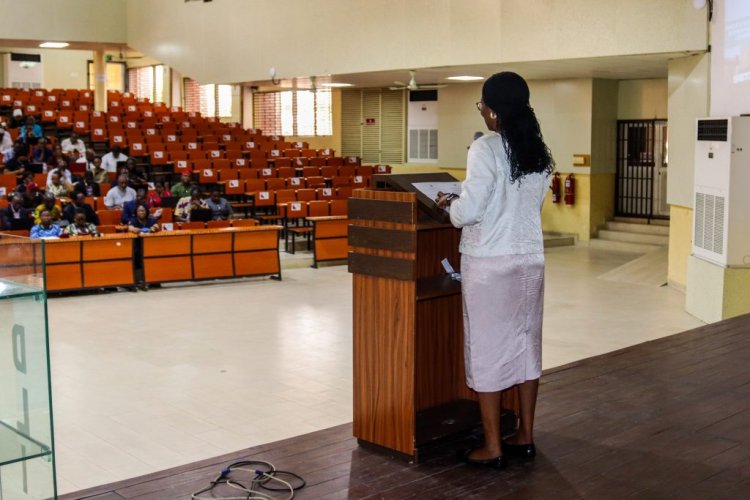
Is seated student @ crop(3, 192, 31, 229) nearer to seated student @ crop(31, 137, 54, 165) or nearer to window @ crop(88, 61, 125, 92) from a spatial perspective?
seated student @ crop(31, 137, 54, 165)

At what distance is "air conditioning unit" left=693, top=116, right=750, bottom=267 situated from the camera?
27.0 feet

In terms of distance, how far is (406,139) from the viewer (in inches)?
762

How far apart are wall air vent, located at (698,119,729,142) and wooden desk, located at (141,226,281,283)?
5412mm

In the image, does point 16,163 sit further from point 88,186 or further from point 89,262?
point 89,262

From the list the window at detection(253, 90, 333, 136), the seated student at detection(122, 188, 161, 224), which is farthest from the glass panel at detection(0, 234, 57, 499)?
the window at detection(253, 90, 333, 136)

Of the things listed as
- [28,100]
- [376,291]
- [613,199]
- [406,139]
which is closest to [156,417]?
[376,291]

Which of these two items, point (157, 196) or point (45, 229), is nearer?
point (45, 229)

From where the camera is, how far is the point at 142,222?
38.0 feet

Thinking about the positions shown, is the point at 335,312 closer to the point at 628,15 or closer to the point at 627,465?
the point at 628,15

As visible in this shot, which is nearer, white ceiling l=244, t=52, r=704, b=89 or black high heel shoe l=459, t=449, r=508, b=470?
black high heel shoe l=459, t=449, r=508, b=470

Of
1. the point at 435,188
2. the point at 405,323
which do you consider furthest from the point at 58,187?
the point at 405,323

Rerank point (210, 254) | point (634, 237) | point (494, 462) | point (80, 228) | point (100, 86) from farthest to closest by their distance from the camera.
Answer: point (100, 86) < point (634, 237) < point (210, 254) < point (80, 228) < point (494, 462)

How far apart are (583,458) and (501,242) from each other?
100 centimetres

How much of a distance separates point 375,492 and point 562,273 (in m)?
9.44
